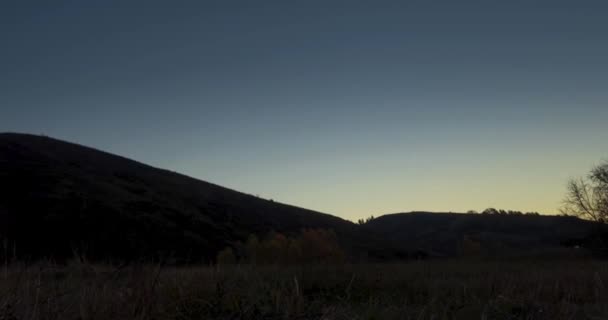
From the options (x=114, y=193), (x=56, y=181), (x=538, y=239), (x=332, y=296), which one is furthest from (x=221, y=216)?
(x=332, y=296)

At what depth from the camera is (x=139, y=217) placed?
50.6 m

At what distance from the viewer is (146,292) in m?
3.15

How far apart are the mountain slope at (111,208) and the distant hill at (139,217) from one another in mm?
98

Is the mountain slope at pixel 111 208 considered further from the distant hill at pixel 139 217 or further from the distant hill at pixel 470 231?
the distant hill at pixel 470 231

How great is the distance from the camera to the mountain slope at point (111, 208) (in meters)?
41.7

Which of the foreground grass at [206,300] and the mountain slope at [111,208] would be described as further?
the mountain slope at [111,208]

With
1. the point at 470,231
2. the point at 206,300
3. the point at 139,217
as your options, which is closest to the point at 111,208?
the point at 139,217

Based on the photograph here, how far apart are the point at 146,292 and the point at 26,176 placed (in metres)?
55.7

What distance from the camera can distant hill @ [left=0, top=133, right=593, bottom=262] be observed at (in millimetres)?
41969

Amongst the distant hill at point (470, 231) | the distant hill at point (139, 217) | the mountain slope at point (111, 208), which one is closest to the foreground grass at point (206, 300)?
the distant hill at point (139, 217)

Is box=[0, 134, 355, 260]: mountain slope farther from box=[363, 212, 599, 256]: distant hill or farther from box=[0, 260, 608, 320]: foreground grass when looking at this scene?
box=[0, 260, 608, 320]: foreground grass

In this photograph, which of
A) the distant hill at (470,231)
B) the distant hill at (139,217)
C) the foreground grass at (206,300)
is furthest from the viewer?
the distant hill at (470,231)

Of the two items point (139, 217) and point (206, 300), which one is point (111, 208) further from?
point (206, 300)

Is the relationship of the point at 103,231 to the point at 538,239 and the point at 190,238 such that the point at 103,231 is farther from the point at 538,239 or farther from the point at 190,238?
the point at 538,239
